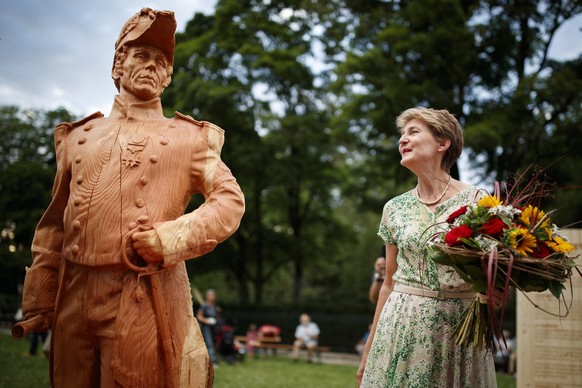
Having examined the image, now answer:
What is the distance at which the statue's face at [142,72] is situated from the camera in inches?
128

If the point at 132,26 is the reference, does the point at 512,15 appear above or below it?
above

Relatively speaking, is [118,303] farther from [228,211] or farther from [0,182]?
[0,182]

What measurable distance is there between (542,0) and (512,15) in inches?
33.6

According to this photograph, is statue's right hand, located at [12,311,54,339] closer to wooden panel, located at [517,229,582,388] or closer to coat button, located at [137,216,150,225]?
coat button, located at [137,216,150,225]

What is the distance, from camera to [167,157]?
307 cm

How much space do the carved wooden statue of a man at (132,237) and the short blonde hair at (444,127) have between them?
50.7 inches

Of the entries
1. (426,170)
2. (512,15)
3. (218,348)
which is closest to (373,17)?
(512,15)

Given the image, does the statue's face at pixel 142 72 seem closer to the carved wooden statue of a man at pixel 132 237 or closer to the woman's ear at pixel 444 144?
the carved wooden statue of a man at pixel 132 237

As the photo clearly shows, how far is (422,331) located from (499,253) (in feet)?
2.49

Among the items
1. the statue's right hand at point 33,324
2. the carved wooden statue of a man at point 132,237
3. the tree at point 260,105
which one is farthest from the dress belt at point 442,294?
the tree at point 260,105

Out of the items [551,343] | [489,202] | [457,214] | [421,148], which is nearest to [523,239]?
[489,202]

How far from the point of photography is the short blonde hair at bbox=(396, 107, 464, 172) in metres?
3.66

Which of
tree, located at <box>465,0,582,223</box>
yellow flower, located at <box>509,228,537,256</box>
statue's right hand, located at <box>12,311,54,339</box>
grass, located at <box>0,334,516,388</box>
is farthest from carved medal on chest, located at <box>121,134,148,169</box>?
tree, located at <box>465,0,582,223</box>

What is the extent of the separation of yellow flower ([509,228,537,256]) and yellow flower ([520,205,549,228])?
0.08m
